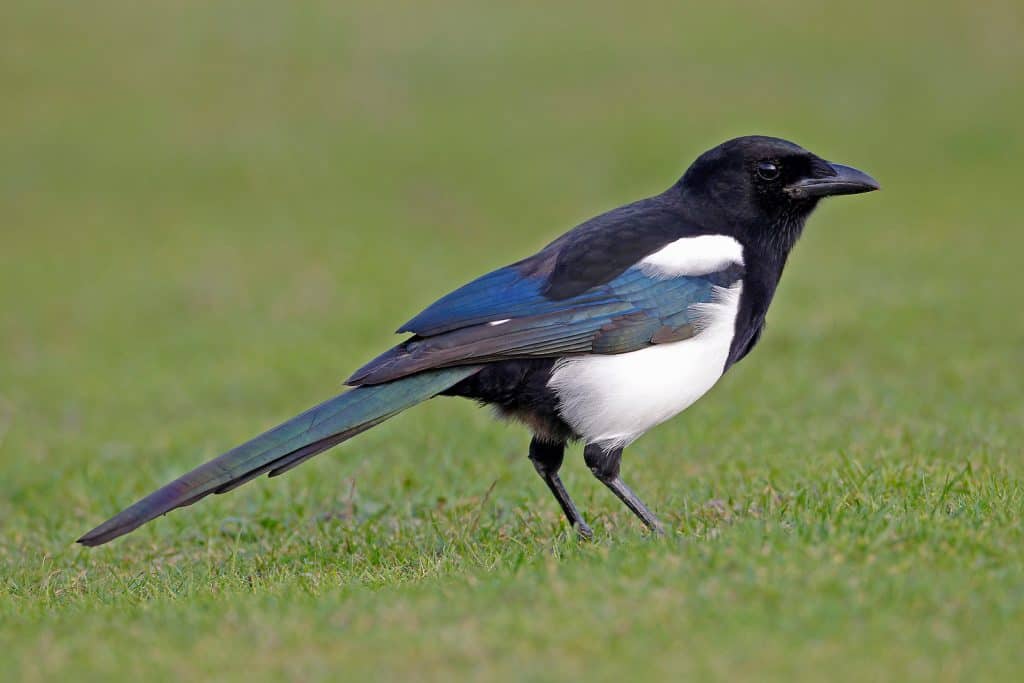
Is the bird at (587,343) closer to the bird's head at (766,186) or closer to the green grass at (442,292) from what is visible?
the bird's head at (766,186)

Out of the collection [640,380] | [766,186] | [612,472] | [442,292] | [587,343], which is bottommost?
[612,472]

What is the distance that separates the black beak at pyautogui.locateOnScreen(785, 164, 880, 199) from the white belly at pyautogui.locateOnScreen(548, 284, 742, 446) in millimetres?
610

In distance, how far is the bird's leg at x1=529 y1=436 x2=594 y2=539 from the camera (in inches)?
204

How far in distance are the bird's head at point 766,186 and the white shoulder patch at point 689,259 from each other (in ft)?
0.62

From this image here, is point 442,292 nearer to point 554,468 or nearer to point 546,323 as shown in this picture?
point 554,468

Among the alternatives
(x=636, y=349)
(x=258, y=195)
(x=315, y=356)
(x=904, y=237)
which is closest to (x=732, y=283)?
(x=636, y=349)

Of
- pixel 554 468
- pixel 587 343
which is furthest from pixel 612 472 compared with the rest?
pixel 587 343

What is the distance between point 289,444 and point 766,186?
6.48 ft

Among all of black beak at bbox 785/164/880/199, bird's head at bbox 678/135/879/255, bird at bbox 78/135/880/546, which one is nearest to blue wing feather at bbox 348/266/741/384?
bird at bbox 78/135/880/546

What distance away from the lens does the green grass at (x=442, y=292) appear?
12.0ft

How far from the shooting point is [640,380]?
4.75 meters

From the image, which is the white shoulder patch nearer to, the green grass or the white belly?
the white belly

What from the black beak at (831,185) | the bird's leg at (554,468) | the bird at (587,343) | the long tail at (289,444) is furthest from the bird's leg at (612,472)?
the black beak at (831,185)

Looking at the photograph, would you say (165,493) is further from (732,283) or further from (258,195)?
(258,195)
